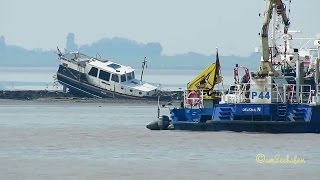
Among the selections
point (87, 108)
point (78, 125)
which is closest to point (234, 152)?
point (78, 125)

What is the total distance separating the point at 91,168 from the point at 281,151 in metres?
9.54

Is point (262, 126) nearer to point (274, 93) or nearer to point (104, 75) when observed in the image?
point (274, 93)

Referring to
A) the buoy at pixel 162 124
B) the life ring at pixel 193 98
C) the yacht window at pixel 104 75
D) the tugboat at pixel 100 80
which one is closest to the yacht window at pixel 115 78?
the tugboat at pixel 100 80

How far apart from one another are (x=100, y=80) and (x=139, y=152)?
213ft

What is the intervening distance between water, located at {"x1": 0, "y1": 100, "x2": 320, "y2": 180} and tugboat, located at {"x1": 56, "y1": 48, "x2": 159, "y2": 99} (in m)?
40.4

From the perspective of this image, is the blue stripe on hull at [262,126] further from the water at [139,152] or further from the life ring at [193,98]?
the life ring at [193,98]

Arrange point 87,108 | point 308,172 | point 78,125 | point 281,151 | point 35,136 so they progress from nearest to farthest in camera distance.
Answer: point 308,172 < point 281,151 < point 35,136 < point 78,125 < point 87,108

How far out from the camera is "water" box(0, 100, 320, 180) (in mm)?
43781

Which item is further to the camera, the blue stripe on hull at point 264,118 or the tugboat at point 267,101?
the tugboat at point 267,101

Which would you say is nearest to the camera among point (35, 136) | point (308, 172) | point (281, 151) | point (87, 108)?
point (308, 172)

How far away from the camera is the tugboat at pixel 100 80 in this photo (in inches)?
4542

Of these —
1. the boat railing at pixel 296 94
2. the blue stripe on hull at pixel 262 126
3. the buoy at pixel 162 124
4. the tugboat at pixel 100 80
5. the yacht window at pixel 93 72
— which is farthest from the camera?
the yacht window at pixel 93 72

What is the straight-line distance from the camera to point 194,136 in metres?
59.5

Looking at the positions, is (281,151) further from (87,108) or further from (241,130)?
(87,108)
